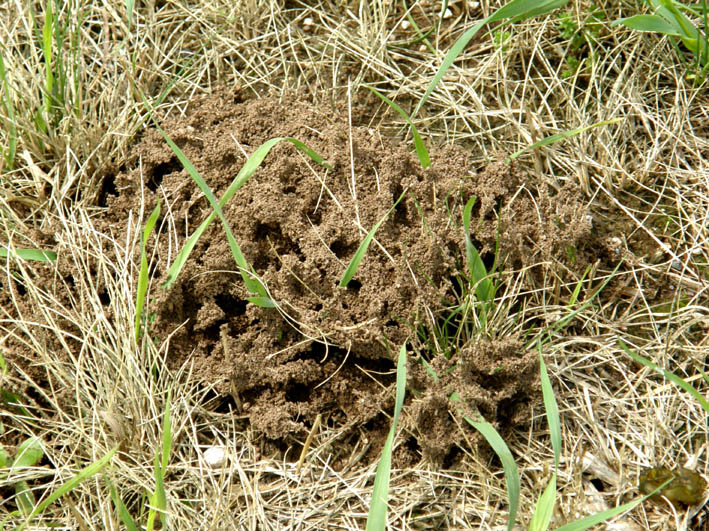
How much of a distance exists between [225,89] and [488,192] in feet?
2.98

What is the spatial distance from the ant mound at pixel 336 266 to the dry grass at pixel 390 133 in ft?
0.29

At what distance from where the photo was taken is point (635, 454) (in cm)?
169

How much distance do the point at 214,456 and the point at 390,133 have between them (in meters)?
1.11

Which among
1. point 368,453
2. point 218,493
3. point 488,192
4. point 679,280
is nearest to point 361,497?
point 368,453

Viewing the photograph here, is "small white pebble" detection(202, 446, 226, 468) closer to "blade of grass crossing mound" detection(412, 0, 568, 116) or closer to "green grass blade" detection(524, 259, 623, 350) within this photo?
"green grass blade" detection(524, 259, 623, 350)

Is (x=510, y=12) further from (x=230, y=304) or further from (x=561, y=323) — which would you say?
(x=230, y=304)

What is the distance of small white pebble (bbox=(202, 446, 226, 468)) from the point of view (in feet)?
5.62

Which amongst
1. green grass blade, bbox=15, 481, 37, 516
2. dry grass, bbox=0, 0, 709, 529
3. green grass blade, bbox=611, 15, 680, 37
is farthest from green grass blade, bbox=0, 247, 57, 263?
green grass blade, bbox=611, 15, 680, 37

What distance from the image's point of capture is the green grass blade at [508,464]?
4.52 feet

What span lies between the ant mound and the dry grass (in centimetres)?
9

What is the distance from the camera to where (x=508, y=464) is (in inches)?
56.7

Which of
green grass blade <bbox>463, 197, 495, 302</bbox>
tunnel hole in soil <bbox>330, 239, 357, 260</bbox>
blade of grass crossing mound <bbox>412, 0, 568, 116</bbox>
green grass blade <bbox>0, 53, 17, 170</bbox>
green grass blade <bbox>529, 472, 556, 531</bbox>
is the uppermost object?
green grass blade <bbox>0, 53, 17, 170</bbox>

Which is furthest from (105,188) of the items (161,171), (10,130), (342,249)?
(342,249)

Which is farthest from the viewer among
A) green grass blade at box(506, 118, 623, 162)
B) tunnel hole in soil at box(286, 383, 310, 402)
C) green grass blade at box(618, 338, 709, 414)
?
green grass blade at box(506, 118, 623, 162)
